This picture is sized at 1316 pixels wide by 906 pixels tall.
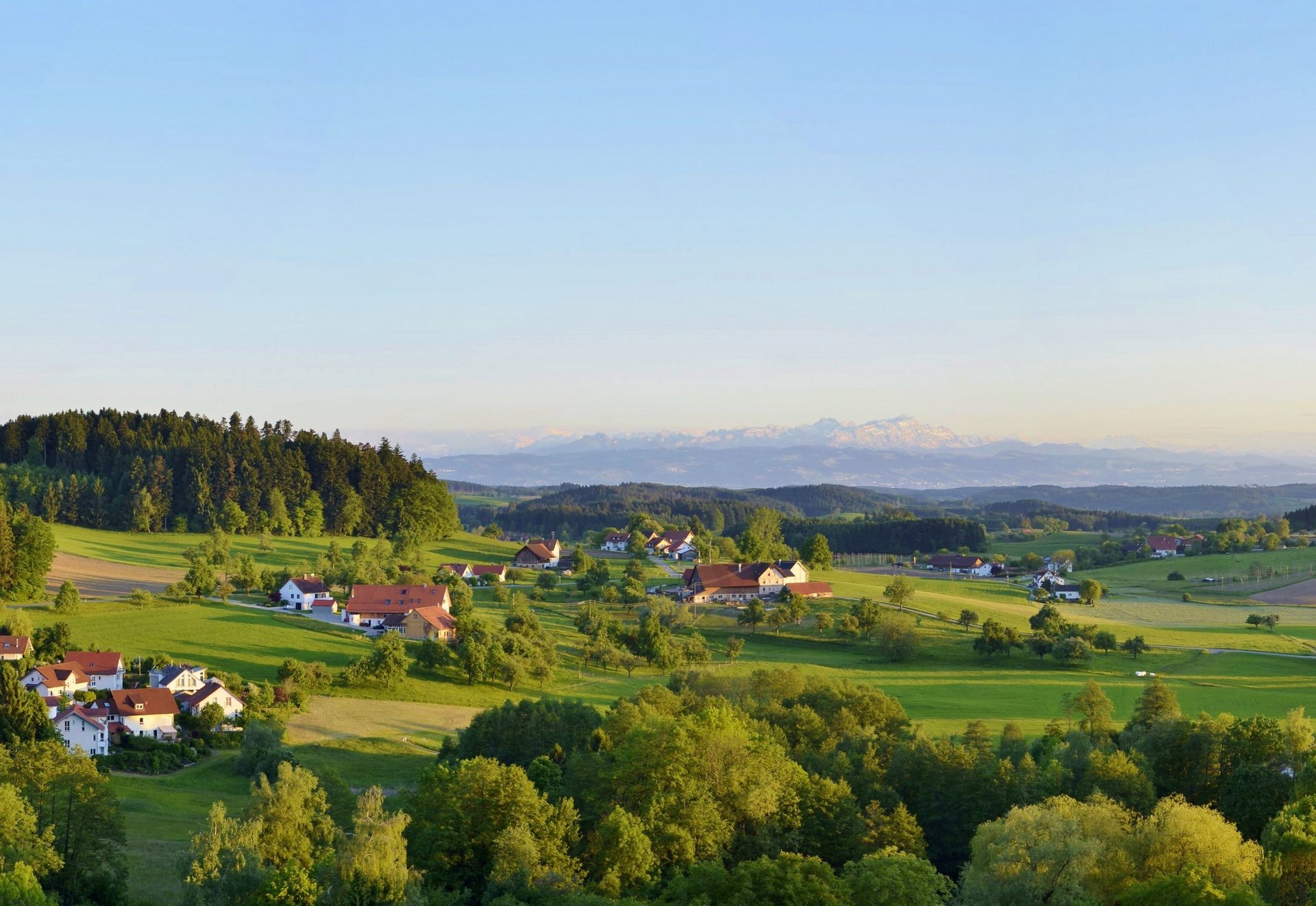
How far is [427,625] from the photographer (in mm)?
80188

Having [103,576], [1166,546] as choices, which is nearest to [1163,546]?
[1166,546]

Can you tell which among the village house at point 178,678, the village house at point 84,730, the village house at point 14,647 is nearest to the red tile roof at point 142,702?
the village house at point 84,730

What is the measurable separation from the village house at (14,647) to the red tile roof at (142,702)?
868 centimetres

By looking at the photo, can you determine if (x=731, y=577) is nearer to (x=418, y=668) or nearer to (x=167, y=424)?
(x=418, y=668)

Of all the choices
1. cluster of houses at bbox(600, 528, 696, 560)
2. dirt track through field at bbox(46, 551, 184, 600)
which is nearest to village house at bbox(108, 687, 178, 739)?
dirt track through field at bbox(46, 551, 184, 600)

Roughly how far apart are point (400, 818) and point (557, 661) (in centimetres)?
4396

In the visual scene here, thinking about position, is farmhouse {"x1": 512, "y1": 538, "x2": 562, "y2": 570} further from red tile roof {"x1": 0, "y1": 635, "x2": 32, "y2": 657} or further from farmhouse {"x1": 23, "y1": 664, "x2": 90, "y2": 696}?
farmhouse {"x1": 23, "y1": 664, "x2": 90, "y2": 696}

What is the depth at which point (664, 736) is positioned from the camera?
36.7m

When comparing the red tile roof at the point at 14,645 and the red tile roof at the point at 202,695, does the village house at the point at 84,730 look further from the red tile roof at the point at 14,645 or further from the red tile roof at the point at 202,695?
the red tile roof at the point at 14,645

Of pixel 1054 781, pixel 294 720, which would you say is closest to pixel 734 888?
pixel 1054 781

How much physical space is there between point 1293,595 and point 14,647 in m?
113

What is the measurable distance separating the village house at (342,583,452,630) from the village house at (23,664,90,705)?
26479 millimetres

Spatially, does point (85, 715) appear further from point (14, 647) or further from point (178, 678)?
point (14, 647)

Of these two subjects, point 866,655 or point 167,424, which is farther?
point 167,424
